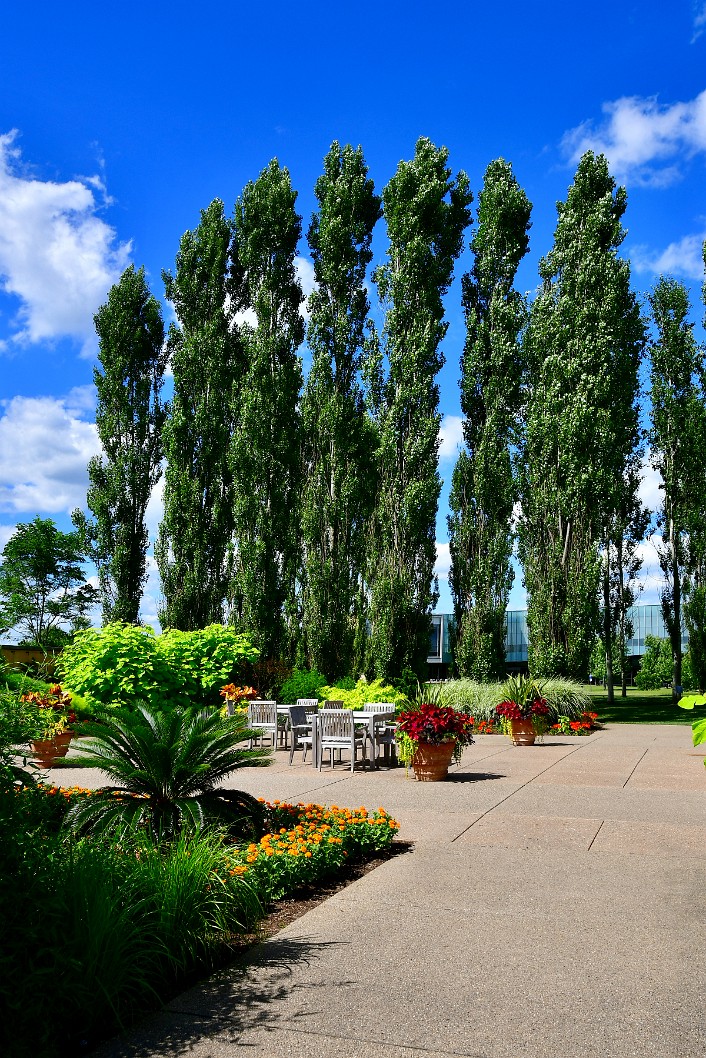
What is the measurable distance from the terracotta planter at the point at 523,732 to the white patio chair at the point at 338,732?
403cm

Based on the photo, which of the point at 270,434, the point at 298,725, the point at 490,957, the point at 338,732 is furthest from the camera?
the point at 270,434

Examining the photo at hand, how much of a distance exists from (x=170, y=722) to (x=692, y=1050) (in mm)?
4093

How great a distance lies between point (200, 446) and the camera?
2714cm

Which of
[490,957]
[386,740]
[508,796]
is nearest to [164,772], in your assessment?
[490,957]

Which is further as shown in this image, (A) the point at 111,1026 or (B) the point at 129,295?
(B) the point at 129,295

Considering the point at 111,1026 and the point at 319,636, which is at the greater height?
the point at 319,636

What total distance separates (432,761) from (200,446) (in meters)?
18.8

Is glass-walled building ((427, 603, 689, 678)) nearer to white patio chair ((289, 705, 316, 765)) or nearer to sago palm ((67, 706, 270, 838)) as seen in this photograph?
white patio chair ((289, 705, 316, 765))

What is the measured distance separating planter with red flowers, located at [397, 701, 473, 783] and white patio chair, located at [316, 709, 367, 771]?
1459mm

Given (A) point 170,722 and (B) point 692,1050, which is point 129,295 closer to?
(A) point 170,722

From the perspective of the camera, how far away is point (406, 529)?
22438 mm

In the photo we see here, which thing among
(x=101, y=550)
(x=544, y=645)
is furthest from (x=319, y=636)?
(x=101, y=550)

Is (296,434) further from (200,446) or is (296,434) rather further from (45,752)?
(45,752)

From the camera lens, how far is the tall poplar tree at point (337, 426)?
22.6m
